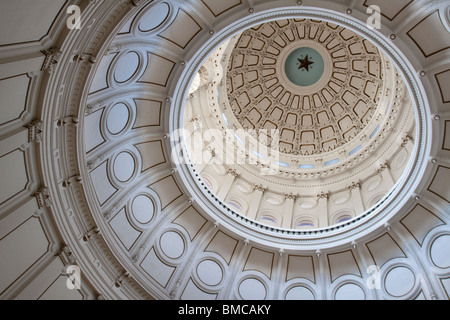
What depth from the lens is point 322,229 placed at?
19953mm

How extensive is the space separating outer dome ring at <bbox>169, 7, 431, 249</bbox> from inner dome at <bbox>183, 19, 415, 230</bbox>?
4.24ft

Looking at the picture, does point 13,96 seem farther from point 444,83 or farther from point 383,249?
point 383,249

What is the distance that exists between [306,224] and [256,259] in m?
4.82

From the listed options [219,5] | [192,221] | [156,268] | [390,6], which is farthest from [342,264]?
[219,5]

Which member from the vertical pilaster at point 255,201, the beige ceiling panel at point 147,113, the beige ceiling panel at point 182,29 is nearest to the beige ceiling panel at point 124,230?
the beige ceiling panel at point 147,113

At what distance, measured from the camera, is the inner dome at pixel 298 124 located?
22625 mm

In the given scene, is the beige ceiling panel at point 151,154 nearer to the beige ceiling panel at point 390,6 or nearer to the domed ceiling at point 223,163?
the domed ceiling at point 223,163

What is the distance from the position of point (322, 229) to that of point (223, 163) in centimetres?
835

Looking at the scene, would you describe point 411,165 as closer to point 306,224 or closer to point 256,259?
point 306,224

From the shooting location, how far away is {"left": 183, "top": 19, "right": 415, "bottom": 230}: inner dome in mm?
22625
